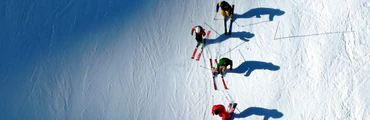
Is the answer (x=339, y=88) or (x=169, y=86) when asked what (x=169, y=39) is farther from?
(x=339, y=88)

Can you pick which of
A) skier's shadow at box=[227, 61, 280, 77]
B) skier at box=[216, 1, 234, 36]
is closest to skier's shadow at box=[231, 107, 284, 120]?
skier's shadow at box=[227, 61, 280, 77]

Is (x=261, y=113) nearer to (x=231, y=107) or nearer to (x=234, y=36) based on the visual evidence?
(x=231, y=107)

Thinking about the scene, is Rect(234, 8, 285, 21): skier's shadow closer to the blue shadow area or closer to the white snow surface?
the white snow surface

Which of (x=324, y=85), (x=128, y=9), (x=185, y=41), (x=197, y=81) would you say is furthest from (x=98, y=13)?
(x=324, y=85)

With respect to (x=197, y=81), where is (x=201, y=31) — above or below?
above

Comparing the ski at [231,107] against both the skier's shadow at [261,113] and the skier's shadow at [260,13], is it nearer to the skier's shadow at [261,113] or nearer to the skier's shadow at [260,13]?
the skier's shadow at [261,113]

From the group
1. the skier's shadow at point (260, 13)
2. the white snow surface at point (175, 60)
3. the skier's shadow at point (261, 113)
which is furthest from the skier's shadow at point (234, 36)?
the skier's shadow at point (261, 113)

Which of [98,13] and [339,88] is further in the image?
[98,13]
